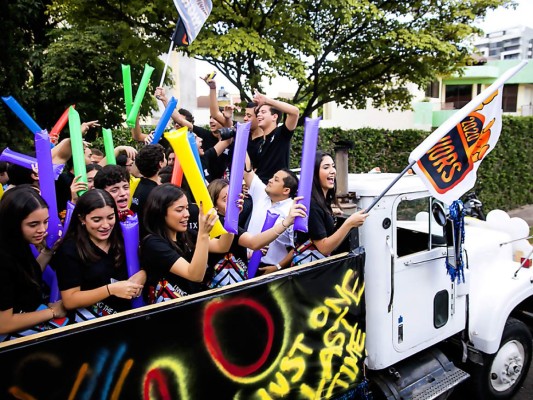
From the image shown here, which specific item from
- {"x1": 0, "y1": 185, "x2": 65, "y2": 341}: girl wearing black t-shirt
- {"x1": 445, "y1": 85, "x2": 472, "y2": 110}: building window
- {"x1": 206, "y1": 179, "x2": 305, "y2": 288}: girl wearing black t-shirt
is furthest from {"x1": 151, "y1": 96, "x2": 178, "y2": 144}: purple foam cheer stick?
{"x1": 445, "y1": 85, "x2": 472, "y2": 110}: building window

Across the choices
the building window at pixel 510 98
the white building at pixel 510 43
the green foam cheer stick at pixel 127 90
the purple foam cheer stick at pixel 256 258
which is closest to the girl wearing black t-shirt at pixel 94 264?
the purple foam cheer stick at pixel 256 258

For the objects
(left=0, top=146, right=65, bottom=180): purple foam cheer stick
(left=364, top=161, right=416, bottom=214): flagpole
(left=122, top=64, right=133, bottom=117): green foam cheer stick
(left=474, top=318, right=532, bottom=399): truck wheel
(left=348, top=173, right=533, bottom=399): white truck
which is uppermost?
(left=122, top=64, right=133, bottom=117): green foam cheer stick

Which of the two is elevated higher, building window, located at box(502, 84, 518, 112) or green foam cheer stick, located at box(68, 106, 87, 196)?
building window, located at box(502, 84, 518, 112)

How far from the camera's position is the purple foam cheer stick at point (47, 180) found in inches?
95.9

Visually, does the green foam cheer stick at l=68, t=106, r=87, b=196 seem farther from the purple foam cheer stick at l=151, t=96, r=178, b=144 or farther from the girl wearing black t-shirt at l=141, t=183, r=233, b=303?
the purple foam cheer stick at l=151, t=96, r=178, b=144

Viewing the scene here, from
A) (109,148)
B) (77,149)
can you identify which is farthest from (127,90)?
(77,149)

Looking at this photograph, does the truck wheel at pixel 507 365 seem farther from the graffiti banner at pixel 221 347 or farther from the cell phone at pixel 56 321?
the cell phone at pixel 56 321

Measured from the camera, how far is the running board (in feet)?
10.2

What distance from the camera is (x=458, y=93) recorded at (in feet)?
94.8

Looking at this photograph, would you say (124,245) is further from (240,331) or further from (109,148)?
(109,148)

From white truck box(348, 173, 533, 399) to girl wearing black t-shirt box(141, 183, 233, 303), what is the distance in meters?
1.12

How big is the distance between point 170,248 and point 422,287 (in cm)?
187

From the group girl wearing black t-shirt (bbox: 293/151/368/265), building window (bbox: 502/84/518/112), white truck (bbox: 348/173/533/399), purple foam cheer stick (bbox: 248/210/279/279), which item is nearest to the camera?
girl wearing black t-shirt (bbox: 293/151/368/265)

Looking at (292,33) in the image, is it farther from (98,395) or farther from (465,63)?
(98,395)
